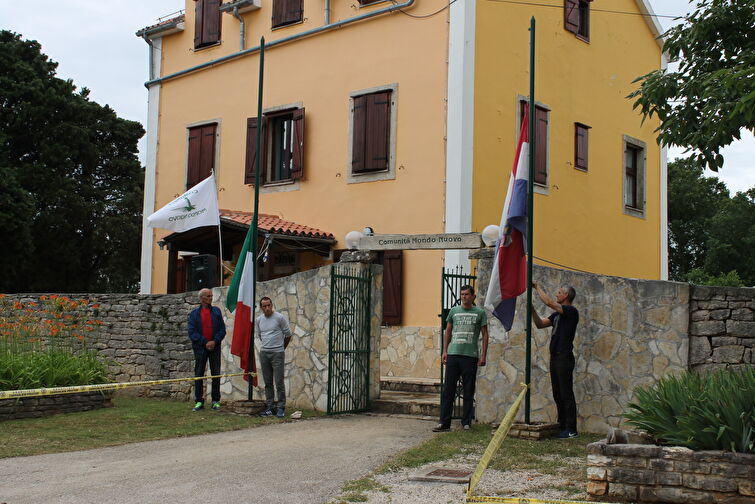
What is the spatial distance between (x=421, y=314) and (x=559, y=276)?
18.1 feet

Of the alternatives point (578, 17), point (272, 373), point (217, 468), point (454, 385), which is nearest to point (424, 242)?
point (454, 385)

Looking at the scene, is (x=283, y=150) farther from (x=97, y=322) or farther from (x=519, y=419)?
(x=519, y=419)

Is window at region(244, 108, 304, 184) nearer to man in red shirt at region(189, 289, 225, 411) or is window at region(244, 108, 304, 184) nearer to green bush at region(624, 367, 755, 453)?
man in red shirt at region(189, 289, 225, 411)

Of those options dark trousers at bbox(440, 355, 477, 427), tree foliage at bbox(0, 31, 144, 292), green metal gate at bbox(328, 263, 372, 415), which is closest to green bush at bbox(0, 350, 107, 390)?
green metal gate at bbox(328, 263, 372, 415)

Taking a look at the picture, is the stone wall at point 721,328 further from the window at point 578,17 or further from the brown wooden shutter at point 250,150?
the brown wooden shutter at point 250,150

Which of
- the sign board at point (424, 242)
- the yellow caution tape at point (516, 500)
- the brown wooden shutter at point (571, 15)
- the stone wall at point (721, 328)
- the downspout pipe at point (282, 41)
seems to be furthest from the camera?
the brown wooden shutter at point (571, 15)

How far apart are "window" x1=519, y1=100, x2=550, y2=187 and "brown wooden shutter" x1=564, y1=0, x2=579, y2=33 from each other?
2.16 m

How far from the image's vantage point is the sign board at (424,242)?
11586 mm

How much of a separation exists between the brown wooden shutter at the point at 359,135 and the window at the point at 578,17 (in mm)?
4763

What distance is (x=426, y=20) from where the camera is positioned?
16.4 meters

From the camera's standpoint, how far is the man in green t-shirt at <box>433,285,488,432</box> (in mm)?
10344

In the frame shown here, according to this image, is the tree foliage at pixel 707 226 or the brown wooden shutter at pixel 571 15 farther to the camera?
the tree foliage at pixel 707 226

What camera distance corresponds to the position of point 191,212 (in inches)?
525

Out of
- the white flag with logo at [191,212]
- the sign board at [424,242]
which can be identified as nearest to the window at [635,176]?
the sign board at [424,242]
